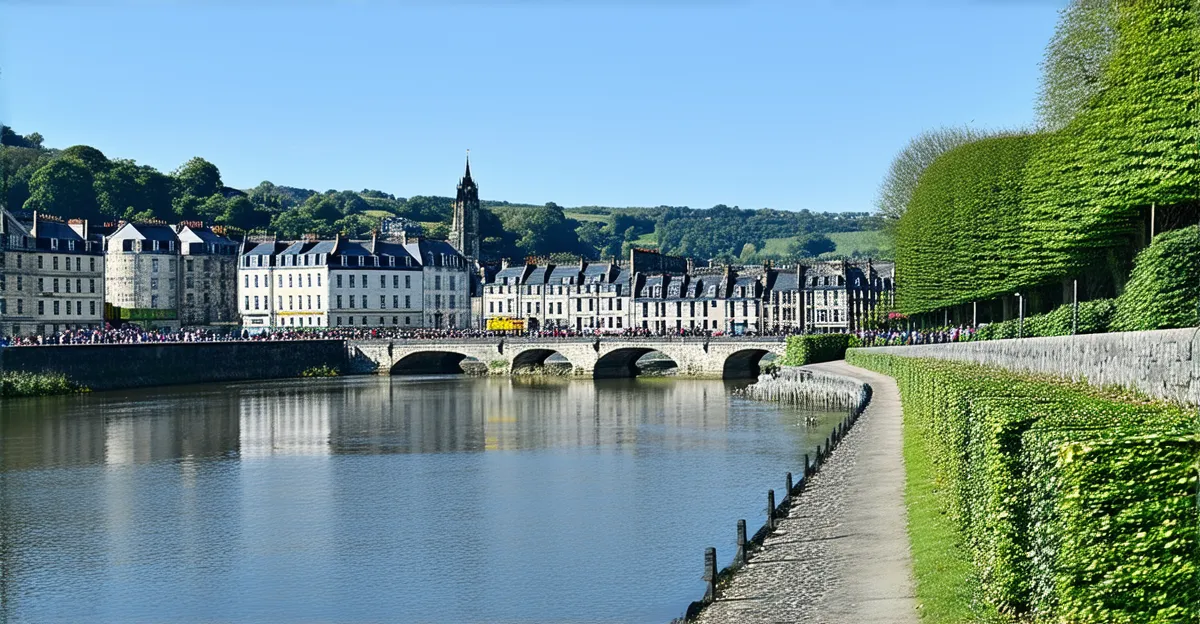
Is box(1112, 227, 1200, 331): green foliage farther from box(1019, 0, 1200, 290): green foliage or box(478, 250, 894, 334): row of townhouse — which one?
box(478, 250, 894, 334): row of townhouse

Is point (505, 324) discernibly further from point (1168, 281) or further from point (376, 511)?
point (1168, 281)

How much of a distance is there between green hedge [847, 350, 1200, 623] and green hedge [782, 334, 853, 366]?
7120cm

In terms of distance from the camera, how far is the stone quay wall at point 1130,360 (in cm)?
1419

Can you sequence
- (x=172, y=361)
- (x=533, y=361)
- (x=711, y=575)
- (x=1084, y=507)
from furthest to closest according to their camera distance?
(x=533, y=361) < (x=172, y=361) < (x=711, y=575) < (x=1084, y=507)

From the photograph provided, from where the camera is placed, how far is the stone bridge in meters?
102

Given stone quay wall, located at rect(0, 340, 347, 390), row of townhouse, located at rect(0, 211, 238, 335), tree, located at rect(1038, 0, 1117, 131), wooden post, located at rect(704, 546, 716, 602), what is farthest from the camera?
row of townhouse, located at rect(0, 211, 238, 335)

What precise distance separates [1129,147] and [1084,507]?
95.2ft

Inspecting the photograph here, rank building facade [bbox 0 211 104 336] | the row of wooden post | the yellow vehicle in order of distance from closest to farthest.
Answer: the row of wooden post, building facade [bbox 0 211 104 336], the yellow vehicle

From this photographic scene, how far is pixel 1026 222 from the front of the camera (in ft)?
174

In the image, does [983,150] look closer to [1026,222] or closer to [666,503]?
[1026,222]

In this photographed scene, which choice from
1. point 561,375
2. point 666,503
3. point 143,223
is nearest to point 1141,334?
point 666,503

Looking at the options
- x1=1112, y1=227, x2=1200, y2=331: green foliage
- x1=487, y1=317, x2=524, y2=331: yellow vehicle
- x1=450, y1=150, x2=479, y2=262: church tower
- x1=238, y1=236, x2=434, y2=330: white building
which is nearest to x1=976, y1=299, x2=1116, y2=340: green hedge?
x1=1112, y1=227, x2=1200, y2=331: green foliage

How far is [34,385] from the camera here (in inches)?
3130

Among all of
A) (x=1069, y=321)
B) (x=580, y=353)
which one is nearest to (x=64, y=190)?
(x=580, y=353)
